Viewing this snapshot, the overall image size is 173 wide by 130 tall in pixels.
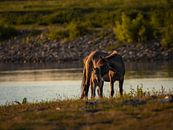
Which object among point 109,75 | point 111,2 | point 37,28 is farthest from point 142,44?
point 109,75

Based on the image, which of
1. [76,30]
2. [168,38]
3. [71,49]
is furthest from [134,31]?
[76,30]

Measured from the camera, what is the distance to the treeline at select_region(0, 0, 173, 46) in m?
69.8

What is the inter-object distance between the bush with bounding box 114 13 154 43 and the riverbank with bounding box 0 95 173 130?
163 feet

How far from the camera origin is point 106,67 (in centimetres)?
2320

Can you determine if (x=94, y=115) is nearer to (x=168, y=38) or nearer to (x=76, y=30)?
(x=168, y=38)

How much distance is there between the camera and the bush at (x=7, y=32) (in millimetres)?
78875

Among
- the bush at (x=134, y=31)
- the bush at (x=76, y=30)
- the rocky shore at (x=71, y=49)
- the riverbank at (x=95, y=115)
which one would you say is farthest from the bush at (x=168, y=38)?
the riverbank at (x=95, y=115)

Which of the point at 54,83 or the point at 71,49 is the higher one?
the point at 71,49

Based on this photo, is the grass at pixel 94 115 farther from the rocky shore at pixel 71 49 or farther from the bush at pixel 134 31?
the bush at pixel 134 31

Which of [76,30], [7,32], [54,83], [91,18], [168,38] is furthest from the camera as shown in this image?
[91,18]

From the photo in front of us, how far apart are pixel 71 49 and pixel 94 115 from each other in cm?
5317

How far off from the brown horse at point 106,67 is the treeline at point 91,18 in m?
41.0

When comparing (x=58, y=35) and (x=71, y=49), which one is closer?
(x=71, y=49)

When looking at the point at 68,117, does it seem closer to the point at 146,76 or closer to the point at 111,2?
the point at 146,76
